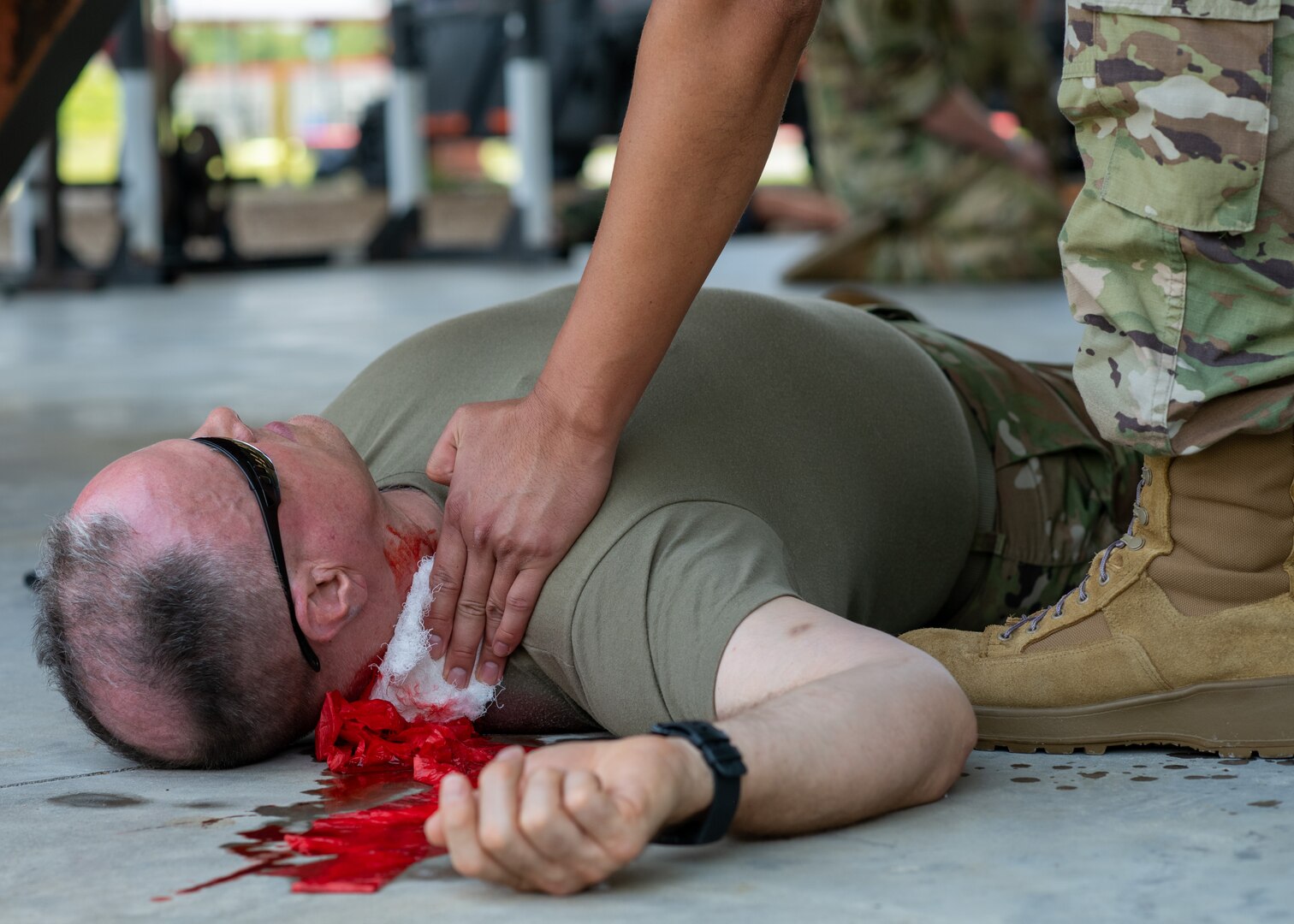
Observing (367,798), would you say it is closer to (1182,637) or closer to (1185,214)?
(1182,637)

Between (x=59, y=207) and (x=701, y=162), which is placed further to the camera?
(x=59, y=207)

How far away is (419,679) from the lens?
1638 mm

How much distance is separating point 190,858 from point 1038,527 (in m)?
1.13

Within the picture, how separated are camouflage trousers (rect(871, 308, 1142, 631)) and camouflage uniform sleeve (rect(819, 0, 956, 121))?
16.4 ft

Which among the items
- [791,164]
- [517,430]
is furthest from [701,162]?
[791,164]

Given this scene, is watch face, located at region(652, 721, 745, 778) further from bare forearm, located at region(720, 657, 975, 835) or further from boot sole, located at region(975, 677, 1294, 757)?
boot sole, located at region(975, 677, 1294, 757)

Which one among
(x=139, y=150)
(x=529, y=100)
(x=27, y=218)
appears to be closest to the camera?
(x=139, y=150)

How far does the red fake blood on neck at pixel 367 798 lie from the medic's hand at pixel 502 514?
0.08 m

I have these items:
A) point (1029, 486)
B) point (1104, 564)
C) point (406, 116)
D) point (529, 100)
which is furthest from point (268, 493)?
point (406, 116)

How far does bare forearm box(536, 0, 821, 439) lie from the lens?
56.5 inches

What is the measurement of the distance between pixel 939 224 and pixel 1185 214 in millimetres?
6263

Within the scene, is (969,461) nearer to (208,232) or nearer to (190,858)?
(190,858)

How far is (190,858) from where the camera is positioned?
4.25ft

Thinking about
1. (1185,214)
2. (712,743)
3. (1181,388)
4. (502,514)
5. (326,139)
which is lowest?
(712,743)
